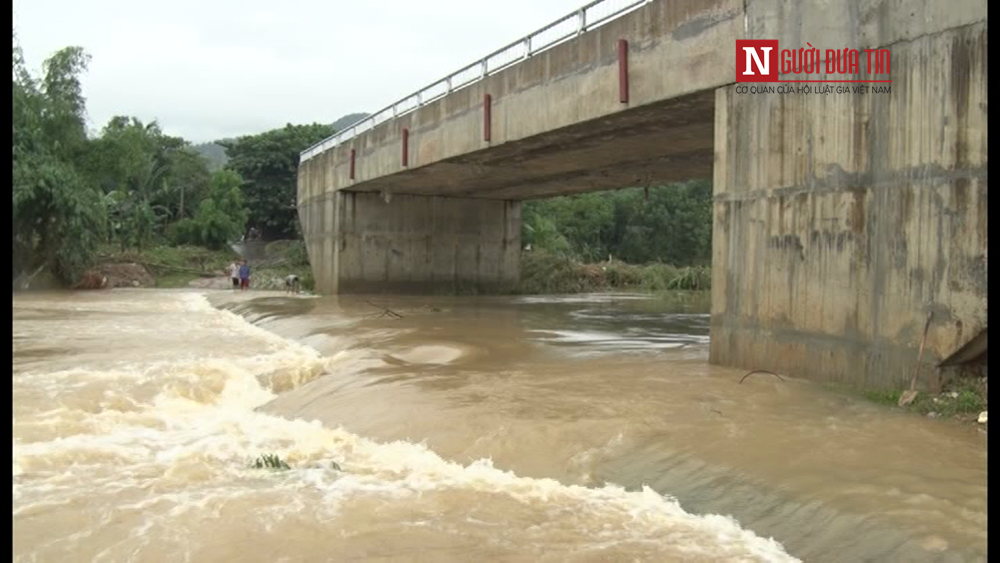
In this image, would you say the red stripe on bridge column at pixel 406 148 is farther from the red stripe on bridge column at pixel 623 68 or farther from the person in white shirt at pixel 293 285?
the person in white shirt at pixel 293 285

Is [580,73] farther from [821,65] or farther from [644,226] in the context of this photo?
[644,226]

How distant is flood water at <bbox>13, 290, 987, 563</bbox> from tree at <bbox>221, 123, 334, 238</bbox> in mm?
35556

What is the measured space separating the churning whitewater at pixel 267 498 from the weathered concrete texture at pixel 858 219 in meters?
3.42

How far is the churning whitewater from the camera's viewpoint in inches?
190

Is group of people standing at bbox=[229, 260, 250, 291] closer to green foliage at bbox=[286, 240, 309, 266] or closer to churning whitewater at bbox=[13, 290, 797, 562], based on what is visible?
green foliage at bbox=[286, 240, 309, 266]

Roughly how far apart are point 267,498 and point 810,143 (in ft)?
20.9

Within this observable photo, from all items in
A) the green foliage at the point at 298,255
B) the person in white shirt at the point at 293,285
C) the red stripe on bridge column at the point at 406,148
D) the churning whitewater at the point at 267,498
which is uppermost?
the red stripe on bridge column at the point at 406,148

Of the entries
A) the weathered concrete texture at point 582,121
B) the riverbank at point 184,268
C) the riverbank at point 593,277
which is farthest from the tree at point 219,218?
the weathered concrete texture at point 582,121

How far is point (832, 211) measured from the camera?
8281mm

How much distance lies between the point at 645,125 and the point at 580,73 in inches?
51.7

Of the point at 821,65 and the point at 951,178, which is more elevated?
the point at 821,65

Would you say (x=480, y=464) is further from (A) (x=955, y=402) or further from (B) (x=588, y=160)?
(B) (x=588, y=160)

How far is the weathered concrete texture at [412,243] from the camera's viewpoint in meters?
24.8
